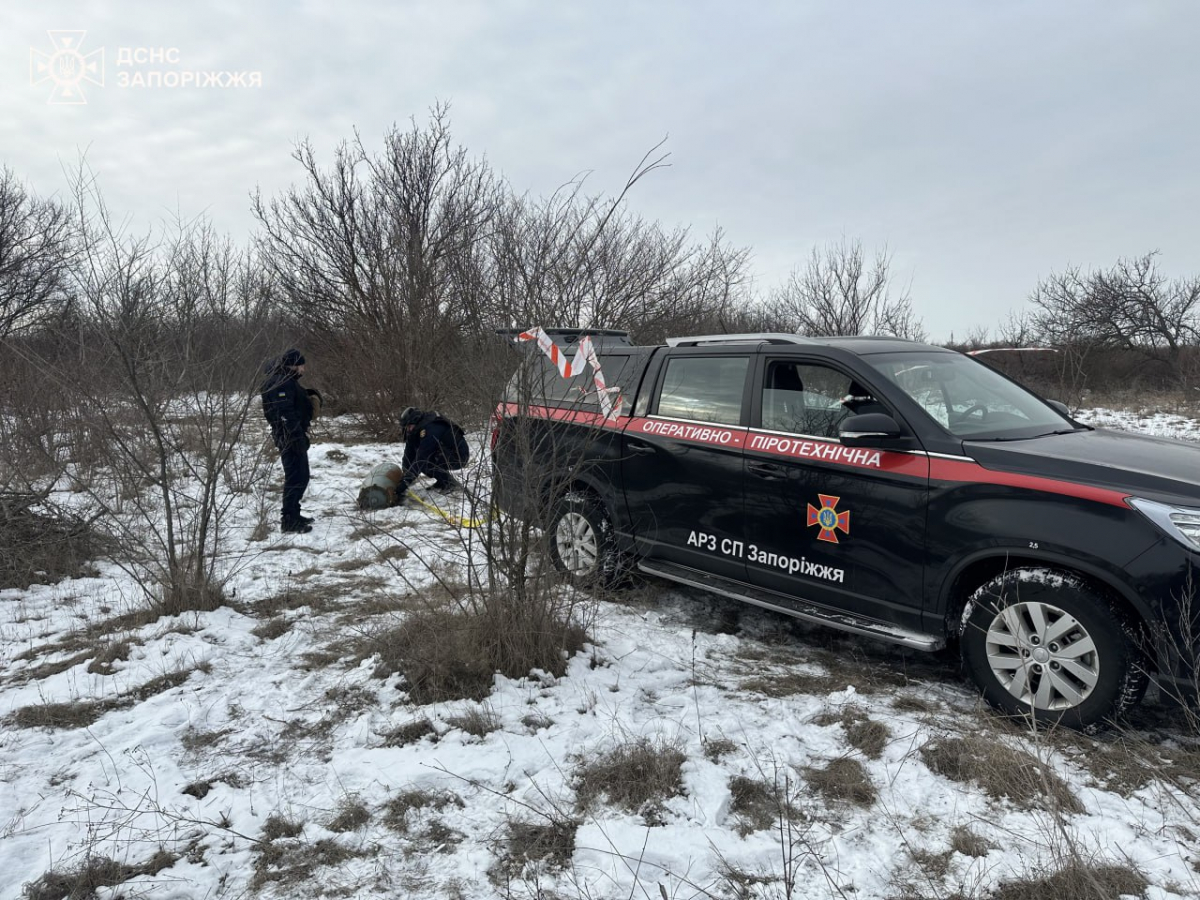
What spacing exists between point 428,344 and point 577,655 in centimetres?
1243

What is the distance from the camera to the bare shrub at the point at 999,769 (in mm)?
2662

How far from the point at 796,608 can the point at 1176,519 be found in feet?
5.85

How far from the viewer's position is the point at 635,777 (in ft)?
9.46

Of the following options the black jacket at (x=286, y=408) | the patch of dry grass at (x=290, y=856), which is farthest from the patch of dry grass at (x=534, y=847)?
the black jacket at (x=286, y=408)

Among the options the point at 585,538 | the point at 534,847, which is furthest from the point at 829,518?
the point at 534,847

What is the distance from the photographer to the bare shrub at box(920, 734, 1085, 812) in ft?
8.73

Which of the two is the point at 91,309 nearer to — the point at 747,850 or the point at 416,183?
the point at 747,850

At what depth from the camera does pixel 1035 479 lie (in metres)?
3.28

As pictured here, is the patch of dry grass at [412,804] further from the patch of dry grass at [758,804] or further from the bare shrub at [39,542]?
the bare shrub at [39,542]

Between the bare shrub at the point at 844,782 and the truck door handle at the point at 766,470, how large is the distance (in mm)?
1615

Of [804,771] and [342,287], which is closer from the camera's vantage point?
[804,771]

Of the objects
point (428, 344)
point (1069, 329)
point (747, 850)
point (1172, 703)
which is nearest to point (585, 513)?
point (747, 850)

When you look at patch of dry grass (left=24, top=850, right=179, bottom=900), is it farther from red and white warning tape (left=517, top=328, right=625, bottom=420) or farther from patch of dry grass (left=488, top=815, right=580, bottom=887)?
red and white warning tape (left=517, top=328, right=625, bottom=420)

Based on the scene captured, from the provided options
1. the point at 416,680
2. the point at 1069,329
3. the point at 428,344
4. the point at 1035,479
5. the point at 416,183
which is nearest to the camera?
the point at 1035,479
